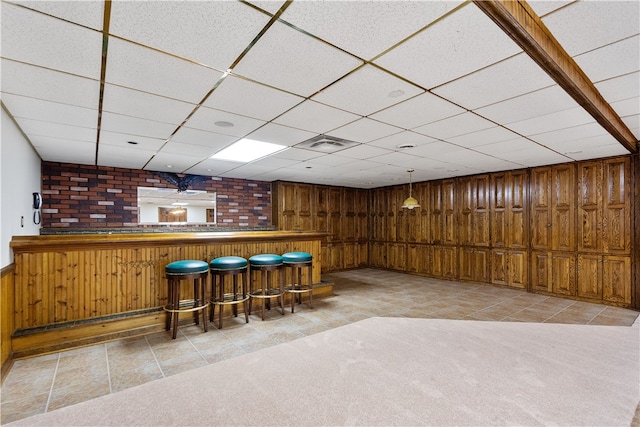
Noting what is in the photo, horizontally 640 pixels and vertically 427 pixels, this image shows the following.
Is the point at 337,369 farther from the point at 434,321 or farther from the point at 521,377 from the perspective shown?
the point at 434,321

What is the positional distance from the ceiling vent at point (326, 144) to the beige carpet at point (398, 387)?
8.80ft

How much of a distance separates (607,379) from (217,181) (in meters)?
7.46

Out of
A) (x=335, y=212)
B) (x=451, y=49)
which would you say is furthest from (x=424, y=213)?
(x=451, y=49)

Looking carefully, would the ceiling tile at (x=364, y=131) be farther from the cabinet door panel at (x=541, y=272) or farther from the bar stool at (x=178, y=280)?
the cabinet door panel at (x=541, y=272)

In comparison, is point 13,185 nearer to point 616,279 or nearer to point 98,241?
point 98,241

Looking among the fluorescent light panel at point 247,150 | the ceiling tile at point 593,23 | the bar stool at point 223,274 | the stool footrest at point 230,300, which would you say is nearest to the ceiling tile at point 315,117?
the fluorescent light panel at point 247,150

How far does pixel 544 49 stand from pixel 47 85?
390 cm

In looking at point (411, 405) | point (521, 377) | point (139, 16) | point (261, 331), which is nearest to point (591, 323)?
point (521, 377)

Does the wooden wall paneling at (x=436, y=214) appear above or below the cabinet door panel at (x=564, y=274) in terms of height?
above

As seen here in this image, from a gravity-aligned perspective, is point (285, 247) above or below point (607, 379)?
above

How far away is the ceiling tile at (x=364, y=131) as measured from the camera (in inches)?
147

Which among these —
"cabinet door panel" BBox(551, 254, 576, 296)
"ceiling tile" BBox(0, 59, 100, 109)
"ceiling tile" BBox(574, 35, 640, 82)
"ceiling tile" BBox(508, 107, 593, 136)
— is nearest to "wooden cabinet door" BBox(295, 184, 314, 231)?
"ceiling tile" BBox(508, 107, 593, 136)

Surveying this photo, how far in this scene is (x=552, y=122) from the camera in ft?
11.9

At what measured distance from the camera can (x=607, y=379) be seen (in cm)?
275
